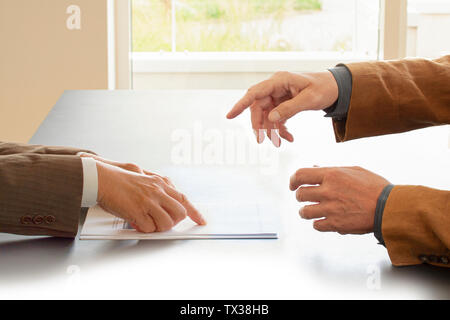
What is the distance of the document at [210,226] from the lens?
38.8 inches

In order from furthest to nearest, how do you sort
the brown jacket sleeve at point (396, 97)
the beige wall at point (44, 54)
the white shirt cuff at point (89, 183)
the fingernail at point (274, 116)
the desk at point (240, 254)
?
the beige wall at point (44, 54), the brown jacket sleeve at point (396, 97), the fingernail at point (274, 116), the white shirt cuff at point (89, 183), the desk at point (240, 254)

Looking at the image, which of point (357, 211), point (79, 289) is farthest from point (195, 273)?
point (357, 211)

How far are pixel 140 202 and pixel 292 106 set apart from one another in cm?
35

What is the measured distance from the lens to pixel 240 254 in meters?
0.91

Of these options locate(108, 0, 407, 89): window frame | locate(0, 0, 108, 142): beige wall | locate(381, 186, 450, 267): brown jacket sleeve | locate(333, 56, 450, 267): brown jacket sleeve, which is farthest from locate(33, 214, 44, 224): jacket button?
locate(108, 0, 407, 89): window frame

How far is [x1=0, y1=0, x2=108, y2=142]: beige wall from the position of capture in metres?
3.55

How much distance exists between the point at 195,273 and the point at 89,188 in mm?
272

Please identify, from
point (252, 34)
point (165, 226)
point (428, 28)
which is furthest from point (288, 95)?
point (428, 28)

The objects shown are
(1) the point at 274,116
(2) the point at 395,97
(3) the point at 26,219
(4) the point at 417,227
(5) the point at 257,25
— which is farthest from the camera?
(5) the point at 257,25

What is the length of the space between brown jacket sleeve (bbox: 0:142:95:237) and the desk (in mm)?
24

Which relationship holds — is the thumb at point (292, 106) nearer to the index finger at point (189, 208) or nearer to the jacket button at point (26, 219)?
the index finger at point (189, 208)

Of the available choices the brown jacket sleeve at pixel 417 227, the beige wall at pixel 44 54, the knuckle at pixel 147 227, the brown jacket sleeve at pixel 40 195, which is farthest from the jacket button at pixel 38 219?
the beige wall at pixel 44 54

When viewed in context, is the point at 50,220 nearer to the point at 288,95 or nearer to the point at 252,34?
the point at 288,95

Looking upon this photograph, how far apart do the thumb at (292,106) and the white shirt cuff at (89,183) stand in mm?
340
